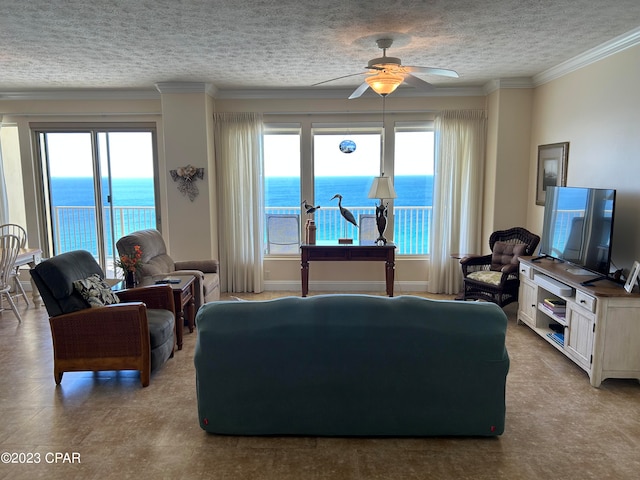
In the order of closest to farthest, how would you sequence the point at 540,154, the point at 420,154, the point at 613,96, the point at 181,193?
the point at 613,96, the point at 540,154, the point at 181,193, the point at 420,154

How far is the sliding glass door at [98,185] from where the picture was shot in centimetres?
602

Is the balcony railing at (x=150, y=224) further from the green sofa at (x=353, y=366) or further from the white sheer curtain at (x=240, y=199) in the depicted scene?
the green sofa at (x=353, y=366)

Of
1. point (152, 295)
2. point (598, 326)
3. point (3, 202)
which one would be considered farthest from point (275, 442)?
point (3, 202)

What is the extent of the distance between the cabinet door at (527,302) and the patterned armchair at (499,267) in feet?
0.59

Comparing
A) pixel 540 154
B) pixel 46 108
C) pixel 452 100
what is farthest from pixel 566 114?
pixel 46 108

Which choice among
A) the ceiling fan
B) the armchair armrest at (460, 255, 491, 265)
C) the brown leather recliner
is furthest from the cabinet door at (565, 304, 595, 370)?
the brown leather recliner

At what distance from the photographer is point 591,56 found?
4039mm

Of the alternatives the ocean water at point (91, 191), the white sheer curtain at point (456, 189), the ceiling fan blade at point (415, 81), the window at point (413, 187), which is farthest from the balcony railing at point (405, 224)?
the ceiling fan blade at point (415, 81)

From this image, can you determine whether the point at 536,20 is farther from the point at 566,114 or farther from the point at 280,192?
the point at 280,192

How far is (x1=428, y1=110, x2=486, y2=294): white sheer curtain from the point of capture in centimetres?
574

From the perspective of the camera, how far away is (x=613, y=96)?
3.82m

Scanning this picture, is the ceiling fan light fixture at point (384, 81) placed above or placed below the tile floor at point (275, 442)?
above

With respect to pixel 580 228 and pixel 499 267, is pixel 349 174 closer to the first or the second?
pixel 499 267

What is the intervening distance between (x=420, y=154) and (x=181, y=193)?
3.24 m
